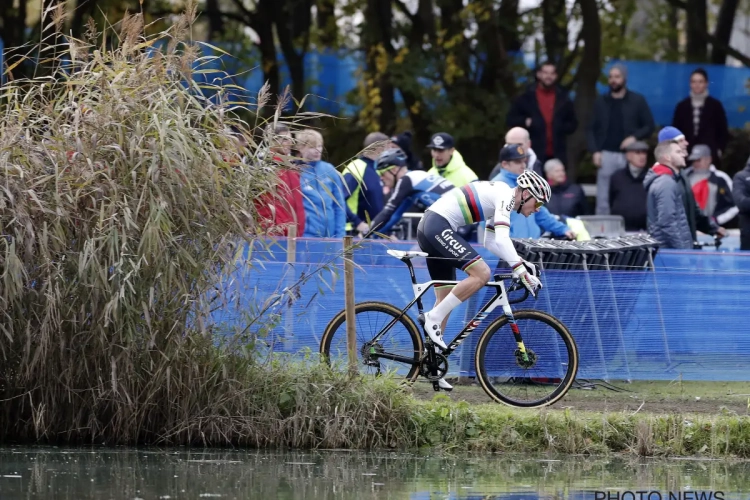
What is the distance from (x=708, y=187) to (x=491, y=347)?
7909 millimetres

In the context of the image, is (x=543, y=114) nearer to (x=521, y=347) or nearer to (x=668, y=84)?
(x=668, y=84)

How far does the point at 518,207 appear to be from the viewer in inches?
436

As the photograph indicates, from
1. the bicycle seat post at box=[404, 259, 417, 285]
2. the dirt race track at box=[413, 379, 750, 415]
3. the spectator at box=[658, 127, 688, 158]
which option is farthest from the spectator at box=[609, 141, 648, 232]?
the bicycle seat post at box=[404, 259, 417, 285]

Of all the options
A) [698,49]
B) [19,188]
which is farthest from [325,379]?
[698,49]

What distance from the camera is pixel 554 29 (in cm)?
2414

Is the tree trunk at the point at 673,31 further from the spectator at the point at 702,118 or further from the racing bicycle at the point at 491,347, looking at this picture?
the racing bicycle at the point at 491,347

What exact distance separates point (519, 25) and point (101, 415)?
15.2 metres

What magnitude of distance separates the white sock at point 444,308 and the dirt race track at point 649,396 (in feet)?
2.01

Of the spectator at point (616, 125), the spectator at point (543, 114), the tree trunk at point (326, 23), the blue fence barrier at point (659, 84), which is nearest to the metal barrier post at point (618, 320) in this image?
the spectator at point (616, 125)

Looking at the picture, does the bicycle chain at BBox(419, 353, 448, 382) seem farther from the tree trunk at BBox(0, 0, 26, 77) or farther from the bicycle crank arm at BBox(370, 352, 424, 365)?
the tree trunk at BBox(0, 0, 26, 77)

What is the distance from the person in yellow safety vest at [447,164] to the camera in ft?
46.0

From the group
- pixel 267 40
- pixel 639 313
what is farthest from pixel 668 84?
pixel 639 313

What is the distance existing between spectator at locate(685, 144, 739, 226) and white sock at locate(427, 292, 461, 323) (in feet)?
25.2

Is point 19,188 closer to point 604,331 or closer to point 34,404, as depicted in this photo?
point 34,404
